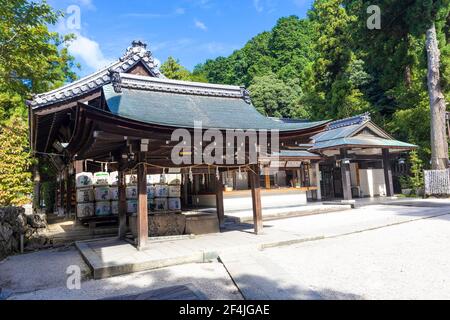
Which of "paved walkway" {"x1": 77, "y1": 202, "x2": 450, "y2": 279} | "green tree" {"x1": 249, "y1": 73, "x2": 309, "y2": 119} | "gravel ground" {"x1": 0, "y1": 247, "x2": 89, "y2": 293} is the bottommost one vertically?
"gravel ground" {"x1": 0, "y1": 247, "x2": 89, "y2": 293}

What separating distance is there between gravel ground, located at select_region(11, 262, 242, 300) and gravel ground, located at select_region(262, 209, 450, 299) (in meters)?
1.29

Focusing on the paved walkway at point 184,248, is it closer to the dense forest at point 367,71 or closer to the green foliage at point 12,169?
the green foliage at point 12,169

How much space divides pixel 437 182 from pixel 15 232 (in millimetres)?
20947

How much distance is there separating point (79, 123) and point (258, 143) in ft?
14.0

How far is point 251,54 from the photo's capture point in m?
50.4

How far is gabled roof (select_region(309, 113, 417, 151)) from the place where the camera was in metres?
17.8

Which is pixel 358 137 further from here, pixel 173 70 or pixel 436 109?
pixel 173 70

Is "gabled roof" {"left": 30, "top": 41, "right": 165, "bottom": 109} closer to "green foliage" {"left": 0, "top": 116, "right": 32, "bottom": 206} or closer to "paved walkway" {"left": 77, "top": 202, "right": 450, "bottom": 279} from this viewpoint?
"green foliage" {"left": 0, "top": 116, "right": 32, "bottom": 206}

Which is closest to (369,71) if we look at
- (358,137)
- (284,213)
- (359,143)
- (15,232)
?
(358,137)

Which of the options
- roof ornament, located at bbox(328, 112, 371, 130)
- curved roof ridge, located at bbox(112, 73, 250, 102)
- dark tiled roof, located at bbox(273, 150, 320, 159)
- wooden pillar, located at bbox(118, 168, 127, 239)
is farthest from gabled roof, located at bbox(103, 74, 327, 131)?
roof ornament, located at bbox(328, 112, 371, 130)

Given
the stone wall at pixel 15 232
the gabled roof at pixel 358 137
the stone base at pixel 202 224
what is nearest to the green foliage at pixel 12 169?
the stone wall at pixel 15 232

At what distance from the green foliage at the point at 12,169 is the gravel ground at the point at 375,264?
32.6 feet

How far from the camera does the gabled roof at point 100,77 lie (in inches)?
393
